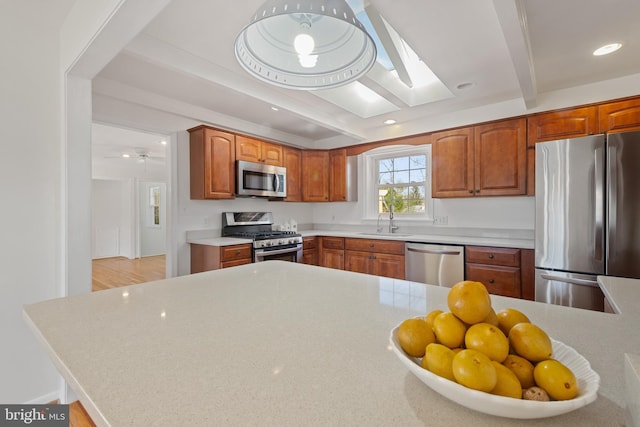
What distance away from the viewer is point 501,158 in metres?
3.22

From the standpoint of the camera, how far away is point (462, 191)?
3.48m

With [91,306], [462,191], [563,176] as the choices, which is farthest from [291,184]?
[91,306]

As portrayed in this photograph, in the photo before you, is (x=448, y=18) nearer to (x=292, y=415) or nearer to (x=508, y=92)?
(x=508, y=92)

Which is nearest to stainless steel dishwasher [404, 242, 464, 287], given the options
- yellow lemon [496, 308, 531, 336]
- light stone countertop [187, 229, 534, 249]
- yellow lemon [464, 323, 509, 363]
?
light stone countertop [187, 229, 534, 249]

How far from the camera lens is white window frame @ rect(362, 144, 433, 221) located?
4.07m

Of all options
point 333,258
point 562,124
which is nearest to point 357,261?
point 333,258

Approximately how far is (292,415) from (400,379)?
218 mm

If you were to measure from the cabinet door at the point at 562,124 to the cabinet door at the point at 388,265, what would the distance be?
1.83 metres

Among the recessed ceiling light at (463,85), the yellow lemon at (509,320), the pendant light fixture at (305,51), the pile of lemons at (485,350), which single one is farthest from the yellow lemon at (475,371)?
the recessed ceiling light at (463,85)

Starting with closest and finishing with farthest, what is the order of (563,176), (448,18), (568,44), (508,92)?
(448,18) → (568,44) → (563,176) → (508,92)

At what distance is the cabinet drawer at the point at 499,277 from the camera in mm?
2865

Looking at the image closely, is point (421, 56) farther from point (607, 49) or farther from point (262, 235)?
point (262, 235)

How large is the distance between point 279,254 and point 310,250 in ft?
2.38

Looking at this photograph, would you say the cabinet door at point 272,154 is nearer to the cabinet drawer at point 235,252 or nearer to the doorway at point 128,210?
the cabinet drawer at point 235,252
